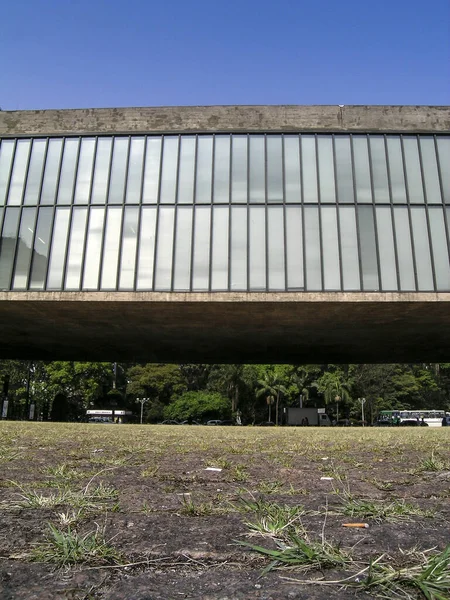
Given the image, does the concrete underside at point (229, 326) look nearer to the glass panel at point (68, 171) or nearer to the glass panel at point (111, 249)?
the glass panel at point (111, 249)

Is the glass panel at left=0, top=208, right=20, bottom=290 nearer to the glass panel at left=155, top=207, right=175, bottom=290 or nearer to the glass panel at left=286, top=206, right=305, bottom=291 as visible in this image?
the glass panel at left=155, top=207, right=175, bottom=290

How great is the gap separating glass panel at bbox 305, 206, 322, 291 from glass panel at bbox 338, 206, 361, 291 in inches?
42.3

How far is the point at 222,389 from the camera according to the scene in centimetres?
6638

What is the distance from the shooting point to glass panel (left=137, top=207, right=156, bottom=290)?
65.4 feet

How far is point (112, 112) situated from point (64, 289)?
9.01 m

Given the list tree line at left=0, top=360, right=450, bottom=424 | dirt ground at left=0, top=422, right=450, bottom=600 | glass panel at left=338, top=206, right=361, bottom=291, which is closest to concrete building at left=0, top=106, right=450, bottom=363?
glass panel at left=338, top=206, right=361, bottom=291

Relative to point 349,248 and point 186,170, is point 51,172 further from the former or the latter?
point 349,248

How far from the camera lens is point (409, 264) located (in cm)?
1969

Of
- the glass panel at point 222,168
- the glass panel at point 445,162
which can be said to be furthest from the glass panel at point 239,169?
the glass panel at point 445,162

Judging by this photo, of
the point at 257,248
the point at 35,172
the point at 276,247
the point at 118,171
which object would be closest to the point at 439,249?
the point at 276,247

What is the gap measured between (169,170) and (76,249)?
5.75m

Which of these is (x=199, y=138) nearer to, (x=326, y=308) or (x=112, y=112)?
(x=112, y=112)

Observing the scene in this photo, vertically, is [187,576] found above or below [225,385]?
below

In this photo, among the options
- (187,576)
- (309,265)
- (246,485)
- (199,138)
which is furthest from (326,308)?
(187,576)
